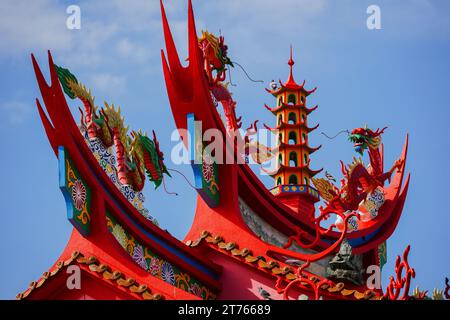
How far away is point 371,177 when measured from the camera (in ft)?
62.6

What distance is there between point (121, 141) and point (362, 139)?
5.57 meters

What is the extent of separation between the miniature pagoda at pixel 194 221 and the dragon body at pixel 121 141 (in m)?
0.01

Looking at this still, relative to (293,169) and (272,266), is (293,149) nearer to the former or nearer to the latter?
(293,169)

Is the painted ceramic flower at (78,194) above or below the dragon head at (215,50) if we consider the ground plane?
below

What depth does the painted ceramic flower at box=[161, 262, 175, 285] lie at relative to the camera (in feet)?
48.7

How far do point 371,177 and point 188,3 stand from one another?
5.19 metres

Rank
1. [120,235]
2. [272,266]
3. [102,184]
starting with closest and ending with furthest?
[102,184]
[120,235]
[272,266]

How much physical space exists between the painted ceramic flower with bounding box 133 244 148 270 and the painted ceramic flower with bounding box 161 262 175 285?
0.32m

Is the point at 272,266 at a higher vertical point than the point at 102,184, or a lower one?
lower

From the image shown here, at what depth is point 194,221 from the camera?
1623 centimetres

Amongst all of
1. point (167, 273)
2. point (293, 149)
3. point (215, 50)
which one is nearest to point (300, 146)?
point (293, 149)

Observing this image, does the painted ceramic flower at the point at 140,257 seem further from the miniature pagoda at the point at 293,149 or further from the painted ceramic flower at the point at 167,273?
the miniature pagoda at the point at 293,149

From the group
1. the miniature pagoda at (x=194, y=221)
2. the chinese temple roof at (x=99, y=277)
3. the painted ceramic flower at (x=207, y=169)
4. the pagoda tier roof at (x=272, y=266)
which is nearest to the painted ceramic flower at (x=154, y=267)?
the miniature pagoda at (x=194, y=221)

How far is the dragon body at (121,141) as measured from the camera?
1449cm
